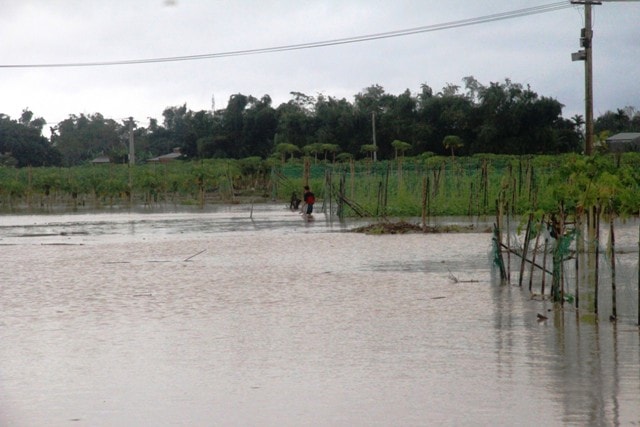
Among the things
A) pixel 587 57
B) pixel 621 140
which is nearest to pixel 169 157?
pixel 621 140

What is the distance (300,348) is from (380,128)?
66454 mm

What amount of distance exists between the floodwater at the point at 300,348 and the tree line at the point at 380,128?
47765 mm

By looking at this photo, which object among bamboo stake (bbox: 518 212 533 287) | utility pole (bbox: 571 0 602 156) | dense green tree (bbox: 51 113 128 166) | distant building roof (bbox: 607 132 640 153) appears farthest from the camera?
dense green tree (bbox: 51 113 128 166)

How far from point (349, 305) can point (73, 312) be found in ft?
12.4

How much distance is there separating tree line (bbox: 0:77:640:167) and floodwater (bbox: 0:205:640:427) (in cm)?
4776

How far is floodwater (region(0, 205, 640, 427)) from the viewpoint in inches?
298

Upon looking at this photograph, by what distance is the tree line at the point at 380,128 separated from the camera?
70062 mm

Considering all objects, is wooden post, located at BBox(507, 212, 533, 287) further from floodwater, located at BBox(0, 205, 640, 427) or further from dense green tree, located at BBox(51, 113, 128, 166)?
dense green tree, located at BBox(51, 113, 128, 166)

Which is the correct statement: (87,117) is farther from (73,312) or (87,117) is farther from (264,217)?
(73,312)

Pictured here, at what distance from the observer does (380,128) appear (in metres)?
76.3

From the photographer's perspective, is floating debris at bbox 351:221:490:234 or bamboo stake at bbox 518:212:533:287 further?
floating debris at bbox 351:221:490:234

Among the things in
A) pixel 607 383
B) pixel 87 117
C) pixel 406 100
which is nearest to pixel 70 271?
pixel 607 383

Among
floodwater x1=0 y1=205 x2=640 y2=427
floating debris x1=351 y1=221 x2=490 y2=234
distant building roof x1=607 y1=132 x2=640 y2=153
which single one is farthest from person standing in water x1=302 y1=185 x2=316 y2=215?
distant building roof x1=607 y1=132 x2=640 y2=153

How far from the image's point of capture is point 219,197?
2557 inches
